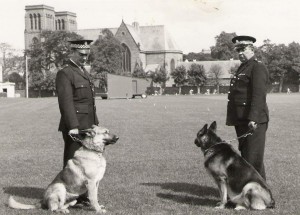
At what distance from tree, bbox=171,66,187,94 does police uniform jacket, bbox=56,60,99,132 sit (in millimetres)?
115541

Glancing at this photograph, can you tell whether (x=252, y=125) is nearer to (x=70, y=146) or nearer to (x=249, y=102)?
(x=249, y=102)

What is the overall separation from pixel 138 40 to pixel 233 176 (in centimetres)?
12751

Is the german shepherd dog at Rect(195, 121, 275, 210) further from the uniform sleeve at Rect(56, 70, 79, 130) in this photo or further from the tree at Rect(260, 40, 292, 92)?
the tree at Rect(260, 40, 292, 92)

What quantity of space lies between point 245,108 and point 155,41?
129m

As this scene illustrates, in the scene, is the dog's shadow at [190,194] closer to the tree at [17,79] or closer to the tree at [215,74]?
the tree at [215,74]

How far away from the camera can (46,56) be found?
111m

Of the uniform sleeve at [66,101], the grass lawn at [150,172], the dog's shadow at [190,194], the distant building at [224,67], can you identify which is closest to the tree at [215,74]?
the distant building at [224,67]

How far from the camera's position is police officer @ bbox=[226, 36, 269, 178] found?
314 inches

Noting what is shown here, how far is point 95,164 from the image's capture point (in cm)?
761

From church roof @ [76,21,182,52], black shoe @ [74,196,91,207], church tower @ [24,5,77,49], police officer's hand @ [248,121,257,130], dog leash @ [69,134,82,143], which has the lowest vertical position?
black shoe @ [74,196,91,207]

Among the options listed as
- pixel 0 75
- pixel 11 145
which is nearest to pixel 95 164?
pixel 11 145

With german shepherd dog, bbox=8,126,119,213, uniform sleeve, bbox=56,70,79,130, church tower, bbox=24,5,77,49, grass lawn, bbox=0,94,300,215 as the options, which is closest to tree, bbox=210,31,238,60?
church tower, bbox=24,5,77,49

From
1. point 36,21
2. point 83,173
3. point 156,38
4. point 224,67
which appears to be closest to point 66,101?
point 83,173

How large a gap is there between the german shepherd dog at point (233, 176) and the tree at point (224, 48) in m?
137
